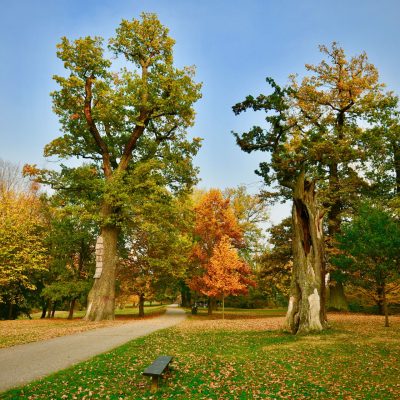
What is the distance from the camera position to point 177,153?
2377cm

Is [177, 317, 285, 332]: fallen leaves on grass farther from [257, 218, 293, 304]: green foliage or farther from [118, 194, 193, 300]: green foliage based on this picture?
[257, 218, 293, 304]: green foliage

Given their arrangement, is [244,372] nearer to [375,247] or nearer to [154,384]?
[154,384]

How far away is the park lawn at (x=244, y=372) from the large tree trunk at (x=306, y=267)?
1.65m

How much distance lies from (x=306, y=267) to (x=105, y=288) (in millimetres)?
12226

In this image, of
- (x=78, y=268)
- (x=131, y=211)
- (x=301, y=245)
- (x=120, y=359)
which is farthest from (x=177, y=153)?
(x=120, y=359)

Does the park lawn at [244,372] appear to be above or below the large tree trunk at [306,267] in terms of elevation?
below

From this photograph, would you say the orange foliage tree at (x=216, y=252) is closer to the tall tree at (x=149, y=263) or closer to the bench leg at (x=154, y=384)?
the tall tree at (x=149, y=263)

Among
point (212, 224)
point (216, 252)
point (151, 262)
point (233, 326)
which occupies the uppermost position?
point (212, 224)

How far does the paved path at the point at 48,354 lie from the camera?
7508mm

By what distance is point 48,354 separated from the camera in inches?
388

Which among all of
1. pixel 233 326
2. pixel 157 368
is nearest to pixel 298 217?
pixel 233 326

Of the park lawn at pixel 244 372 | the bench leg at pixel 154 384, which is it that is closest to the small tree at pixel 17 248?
the park lawn at pixel 244 372

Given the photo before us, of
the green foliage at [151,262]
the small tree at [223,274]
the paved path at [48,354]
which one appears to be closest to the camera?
the paved path at [48,354]

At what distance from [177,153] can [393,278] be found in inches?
584
